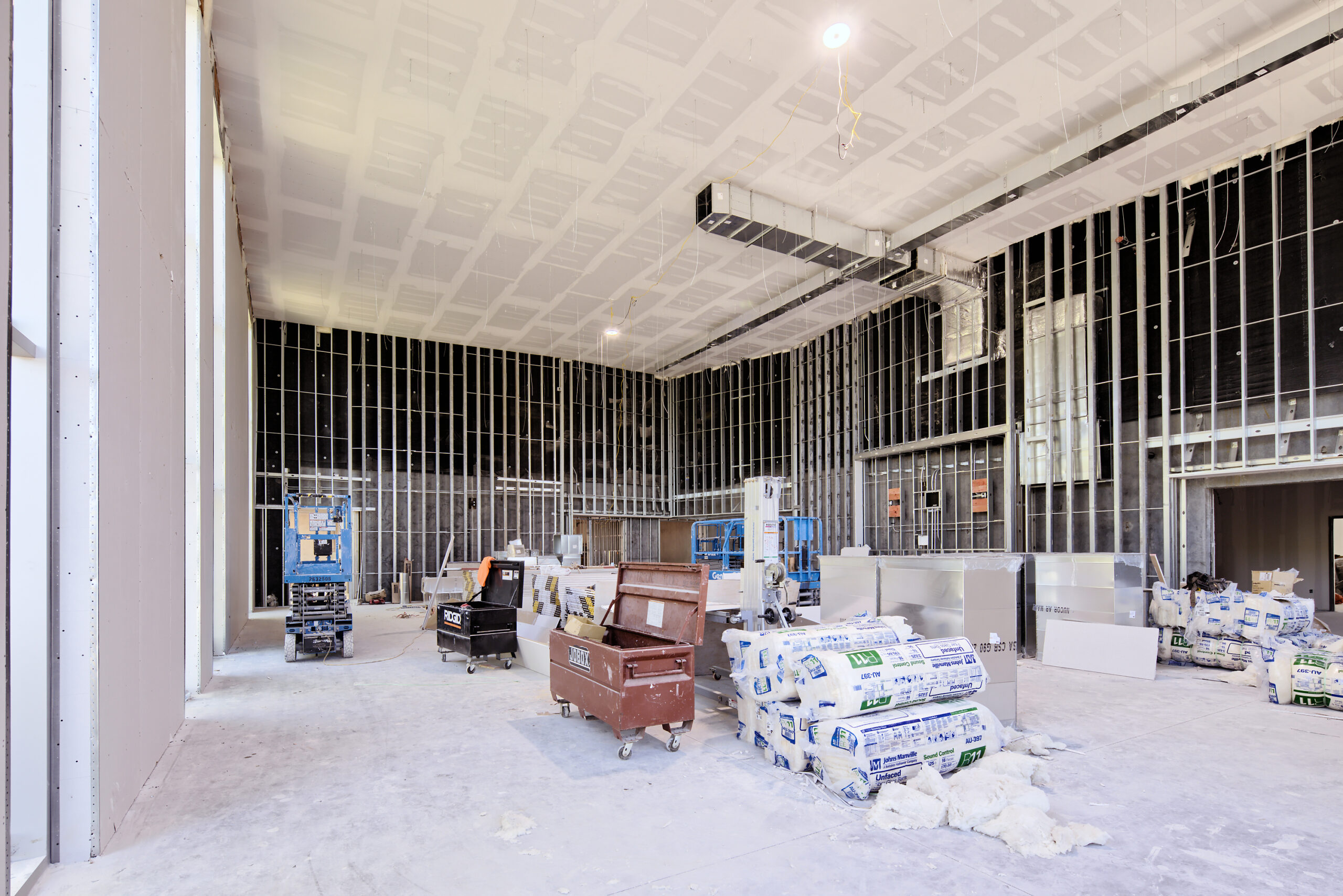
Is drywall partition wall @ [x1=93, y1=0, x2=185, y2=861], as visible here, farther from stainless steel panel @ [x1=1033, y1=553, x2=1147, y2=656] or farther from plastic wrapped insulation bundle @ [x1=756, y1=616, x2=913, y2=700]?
stainless steel panel @ [x1=1033, y1=553, x2=1147, y2=656]

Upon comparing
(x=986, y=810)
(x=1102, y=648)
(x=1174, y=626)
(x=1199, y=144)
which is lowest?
(x=1102, y=648)

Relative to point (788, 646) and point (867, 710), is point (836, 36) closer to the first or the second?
point (788, 646)

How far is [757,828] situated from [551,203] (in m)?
11.5

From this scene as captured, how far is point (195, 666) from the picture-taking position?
7.47 m

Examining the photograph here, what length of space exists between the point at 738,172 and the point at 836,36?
3.46 meters

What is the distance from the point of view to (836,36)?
8688 millimetres

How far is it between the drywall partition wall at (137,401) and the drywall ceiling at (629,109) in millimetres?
3786

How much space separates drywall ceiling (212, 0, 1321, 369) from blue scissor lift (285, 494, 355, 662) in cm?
586

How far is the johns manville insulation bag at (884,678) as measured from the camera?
193 inches

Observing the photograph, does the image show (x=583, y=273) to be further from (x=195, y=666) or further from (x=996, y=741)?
(x=996, y=741)

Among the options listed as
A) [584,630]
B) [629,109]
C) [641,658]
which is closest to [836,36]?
[629,109]

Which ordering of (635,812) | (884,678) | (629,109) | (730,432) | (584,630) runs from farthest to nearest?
(730,432)
(629,109)
(584,630)
(884,678)
(635,812)

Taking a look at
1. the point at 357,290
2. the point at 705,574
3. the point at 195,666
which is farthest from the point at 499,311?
the point at 705,574

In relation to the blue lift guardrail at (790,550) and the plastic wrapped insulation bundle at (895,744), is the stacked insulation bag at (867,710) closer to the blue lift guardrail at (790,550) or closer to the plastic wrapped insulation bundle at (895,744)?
the plastic wrapped insulation bundle at (895,744)
